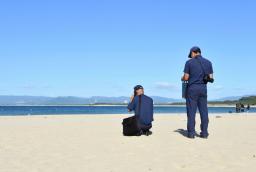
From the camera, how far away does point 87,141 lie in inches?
406

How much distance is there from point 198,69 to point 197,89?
1.43 ft

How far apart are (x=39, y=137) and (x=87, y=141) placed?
1501 mm

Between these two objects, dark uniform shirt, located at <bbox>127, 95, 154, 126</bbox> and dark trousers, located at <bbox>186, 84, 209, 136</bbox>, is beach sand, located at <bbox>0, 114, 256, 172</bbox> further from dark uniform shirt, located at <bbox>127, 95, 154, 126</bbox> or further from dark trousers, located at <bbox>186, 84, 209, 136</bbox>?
dark uniform shirt, located at <bbox>127, 95, 154, 126</bbox>

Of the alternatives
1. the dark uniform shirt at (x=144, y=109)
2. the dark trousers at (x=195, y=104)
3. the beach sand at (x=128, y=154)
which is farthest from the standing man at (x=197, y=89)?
the dark uniform shirt at (x=144, y=109)

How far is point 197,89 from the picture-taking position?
10555 millimetres

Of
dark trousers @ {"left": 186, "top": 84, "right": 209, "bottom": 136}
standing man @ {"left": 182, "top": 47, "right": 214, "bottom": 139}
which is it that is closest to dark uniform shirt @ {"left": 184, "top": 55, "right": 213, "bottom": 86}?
standing man @ {"left": 182, "top": 47, "right": 214, "bottom": 139}

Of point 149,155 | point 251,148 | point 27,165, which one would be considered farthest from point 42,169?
point 251,148

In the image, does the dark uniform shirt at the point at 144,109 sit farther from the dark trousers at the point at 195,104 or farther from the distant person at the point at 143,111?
the dark trousers at the point at 195,104

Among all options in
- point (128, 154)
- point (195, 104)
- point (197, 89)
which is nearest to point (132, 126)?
point (195, 104)

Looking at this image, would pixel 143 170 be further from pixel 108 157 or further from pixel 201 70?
pixel 201 70

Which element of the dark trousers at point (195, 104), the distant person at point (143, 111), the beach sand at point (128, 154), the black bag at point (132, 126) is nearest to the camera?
the beach sand at point (128, 154)

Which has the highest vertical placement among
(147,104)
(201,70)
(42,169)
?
(201,70)

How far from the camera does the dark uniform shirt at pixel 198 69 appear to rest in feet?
34.8

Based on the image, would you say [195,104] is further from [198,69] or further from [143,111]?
[143,111]
